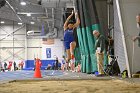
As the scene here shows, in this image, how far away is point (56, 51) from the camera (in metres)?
39.2

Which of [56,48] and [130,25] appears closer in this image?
[130,25]

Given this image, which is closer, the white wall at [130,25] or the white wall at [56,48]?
the white wall at [130,25]

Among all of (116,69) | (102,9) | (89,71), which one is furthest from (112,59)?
(102,9)

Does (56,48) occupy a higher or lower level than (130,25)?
higher

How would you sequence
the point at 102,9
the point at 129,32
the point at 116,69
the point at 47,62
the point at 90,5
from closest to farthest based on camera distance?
the point at 129,32
the point at 116,69
the point at 90,5
the point at 102,9
the point at 47,62

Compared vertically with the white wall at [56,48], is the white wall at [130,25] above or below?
below

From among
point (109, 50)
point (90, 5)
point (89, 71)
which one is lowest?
point (89, 71)

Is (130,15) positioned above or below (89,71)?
above

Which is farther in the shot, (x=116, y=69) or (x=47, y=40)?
(x=47, y=40)

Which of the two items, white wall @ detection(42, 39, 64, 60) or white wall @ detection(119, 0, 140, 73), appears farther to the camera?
white wall @ detection(42, 39, 64, 60)

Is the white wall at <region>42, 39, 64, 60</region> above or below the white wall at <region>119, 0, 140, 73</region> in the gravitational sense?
above

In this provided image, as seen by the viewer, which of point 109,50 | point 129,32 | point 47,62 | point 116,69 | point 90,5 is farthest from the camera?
point 47,62

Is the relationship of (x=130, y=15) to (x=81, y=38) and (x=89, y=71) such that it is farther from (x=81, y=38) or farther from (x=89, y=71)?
(x=81, y=38)

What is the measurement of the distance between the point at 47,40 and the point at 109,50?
91.4 feet
